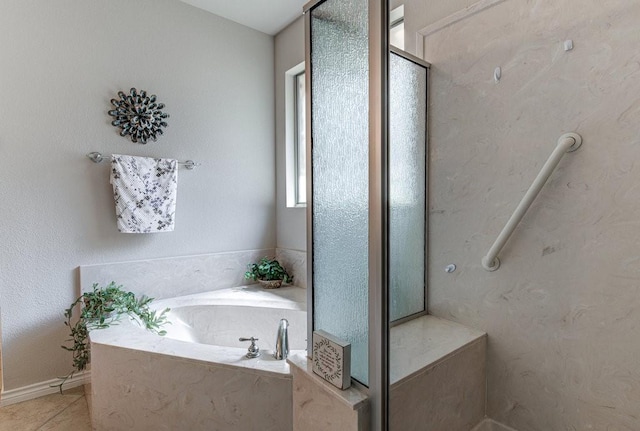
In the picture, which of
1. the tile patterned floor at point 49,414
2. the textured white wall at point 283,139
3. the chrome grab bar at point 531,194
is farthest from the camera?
the textured white wall at point 283,139

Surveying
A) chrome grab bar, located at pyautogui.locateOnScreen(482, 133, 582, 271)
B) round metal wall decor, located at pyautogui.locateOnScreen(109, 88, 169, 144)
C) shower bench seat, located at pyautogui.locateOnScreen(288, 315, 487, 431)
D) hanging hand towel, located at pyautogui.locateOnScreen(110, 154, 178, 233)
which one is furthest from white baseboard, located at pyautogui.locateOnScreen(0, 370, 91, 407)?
chrome grab bar, located at pyautogui.locateOnScreen(482, 133, 582, 271)

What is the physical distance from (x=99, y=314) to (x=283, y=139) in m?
1.73

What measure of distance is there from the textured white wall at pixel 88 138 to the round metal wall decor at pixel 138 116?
54 mm

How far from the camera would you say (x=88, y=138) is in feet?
6.92

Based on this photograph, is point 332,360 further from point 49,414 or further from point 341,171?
point 49,414

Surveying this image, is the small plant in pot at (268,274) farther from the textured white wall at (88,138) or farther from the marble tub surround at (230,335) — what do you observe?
the textured white wall at (88,138)

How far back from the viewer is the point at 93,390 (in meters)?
1.63

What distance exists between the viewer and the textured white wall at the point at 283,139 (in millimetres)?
2650

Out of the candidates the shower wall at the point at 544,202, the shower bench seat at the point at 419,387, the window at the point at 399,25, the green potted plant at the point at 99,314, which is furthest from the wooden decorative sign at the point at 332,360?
the green potted plant at the point at 99,314

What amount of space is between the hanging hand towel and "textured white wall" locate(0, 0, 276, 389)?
125 millimetres

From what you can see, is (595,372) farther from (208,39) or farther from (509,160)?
(208,39)

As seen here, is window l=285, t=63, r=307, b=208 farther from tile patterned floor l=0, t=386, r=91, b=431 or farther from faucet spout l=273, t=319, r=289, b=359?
tile patterned floor l=0, t=386, r=91, b=431

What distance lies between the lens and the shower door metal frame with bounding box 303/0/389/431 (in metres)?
0.95

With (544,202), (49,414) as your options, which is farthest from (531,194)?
(49,414)
